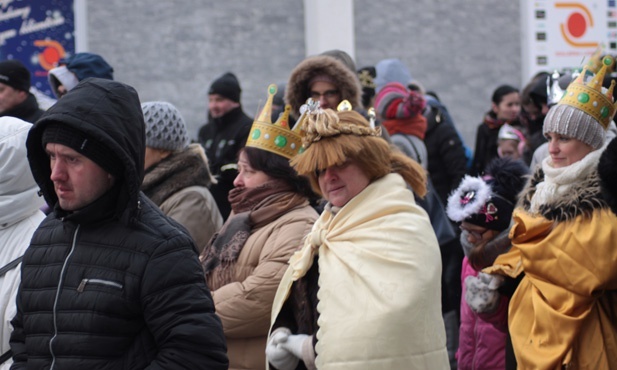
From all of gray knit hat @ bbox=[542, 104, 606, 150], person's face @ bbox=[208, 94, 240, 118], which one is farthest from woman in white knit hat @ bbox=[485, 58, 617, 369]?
person's face @ bbox=[208, 94, 240, 118]

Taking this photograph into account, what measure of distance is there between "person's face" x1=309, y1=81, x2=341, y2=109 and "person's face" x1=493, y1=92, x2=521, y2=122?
418 cm

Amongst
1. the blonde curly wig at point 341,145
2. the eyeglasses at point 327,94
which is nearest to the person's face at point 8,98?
the eyeglasses at point 327,94

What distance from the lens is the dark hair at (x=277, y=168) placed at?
488cm

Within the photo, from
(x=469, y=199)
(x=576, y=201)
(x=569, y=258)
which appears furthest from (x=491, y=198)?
(x=569, y=258)

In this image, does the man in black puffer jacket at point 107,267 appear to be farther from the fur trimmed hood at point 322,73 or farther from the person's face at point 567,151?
the fur trimmed hood at point 322,73

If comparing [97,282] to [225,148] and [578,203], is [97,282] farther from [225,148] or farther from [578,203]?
[225,148]

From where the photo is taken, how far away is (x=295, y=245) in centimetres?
464

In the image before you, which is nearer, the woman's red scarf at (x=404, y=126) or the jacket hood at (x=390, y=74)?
the woman's red scarf at (x=404, y=126)

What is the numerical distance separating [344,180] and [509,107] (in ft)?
19.5

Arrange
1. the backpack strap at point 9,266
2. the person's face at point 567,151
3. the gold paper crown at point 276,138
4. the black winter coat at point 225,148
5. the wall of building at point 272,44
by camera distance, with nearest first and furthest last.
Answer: the backpack strap at point 9,266 < the person's face at point 567,151 < the gold paper crown at point 276,138 < the black winter coat at point 225,148 < the wall of building at point 272,44

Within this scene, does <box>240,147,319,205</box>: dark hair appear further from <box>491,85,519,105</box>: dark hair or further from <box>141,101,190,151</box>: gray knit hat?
<box>491,85,519,105</box>: dark hair

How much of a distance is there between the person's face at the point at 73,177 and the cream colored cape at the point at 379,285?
1.14 meters

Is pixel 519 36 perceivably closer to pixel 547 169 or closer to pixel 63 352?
pixel 547 169

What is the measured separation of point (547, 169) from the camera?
465cm
